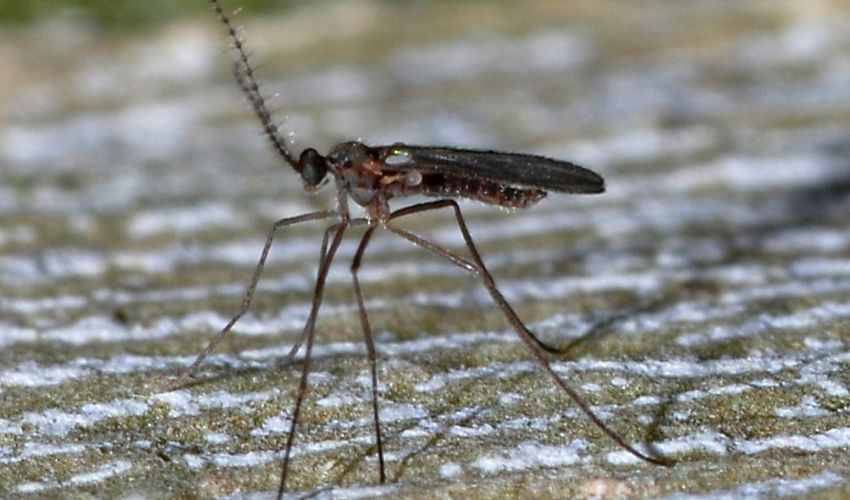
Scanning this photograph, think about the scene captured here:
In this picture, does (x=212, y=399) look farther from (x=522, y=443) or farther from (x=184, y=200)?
(x=184, y=200)

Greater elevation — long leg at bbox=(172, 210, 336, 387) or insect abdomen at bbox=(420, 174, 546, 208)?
insect abdomen at bbox=(420, 174, 546, 208)

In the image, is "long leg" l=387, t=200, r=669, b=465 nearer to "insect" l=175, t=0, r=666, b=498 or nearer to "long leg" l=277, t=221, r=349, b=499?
"insect" l=175, t=0, r=666, b=498

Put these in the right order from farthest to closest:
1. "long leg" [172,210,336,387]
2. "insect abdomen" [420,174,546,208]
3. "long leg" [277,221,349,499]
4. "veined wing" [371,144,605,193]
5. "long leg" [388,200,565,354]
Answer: "insect abdomen" [420,174,546,208] < "veined wing" [371,144,605,193] < "long leg" [388,200,565,354] < "long leg" [172,210,336,387] < "long leg" [277,221,349,499]

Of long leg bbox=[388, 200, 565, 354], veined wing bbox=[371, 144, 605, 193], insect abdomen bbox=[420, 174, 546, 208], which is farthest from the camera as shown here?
insect abdomen bbox=[420, 174, 546, 208]

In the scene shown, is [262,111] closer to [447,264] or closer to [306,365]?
[447,264]

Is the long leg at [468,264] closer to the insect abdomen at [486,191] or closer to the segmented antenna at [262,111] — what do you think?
the insect abdomen at [486,191]

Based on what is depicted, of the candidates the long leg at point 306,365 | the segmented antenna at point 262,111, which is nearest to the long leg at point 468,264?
the long leg at point 306,365

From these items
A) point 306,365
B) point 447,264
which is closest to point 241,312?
point 306,365

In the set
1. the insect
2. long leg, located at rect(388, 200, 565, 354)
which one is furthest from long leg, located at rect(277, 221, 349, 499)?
long leg, located at rect(388, 200, 565, 354)

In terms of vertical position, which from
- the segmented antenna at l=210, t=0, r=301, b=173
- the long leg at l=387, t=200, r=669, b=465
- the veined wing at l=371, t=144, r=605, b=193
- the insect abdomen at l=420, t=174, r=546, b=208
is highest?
the segmented antenna at l=210, t=0, r=301, b=173
